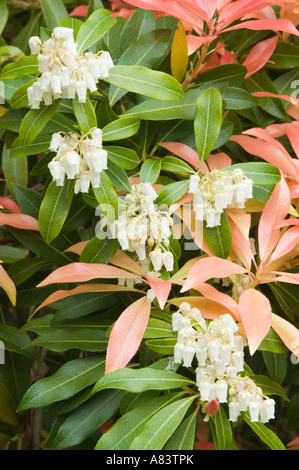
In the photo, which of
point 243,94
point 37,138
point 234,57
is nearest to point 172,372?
point 37,138

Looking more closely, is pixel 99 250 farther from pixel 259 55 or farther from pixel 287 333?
pixel 259 55

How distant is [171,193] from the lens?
3.31 feet

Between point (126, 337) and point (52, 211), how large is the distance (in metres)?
0.24

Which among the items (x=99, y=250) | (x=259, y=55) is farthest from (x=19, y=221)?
(x=259, y=55)

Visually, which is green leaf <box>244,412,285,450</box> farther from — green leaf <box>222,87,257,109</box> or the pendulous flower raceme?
green leaf <box>222,87,257,109</box>

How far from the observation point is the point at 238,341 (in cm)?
93

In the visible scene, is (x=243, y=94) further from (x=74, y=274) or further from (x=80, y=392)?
(x=80, y=392)

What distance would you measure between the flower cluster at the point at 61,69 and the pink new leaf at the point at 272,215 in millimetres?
367

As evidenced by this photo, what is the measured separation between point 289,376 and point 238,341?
0.63 meters

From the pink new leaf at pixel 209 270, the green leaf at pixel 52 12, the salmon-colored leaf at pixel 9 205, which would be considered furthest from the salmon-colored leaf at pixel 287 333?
the green leaf at pixel 52 12

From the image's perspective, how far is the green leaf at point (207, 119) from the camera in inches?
39.8

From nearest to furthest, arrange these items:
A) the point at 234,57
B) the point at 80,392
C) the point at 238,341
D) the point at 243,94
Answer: the point at 238,341, the point at 80,392, the point at 243,94, the point at 234,57

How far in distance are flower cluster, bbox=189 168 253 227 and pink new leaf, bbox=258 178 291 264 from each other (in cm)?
7

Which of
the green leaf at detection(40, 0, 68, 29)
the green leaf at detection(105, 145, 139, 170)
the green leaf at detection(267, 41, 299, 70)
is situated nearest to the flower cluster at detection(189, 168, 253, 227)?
the green leaf at detection(105, 145, 139, 170)
